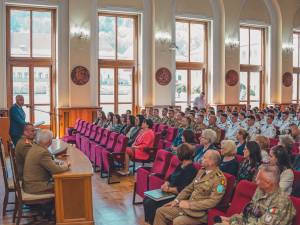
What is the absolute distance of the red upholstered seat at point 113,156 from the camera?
24.1 ft

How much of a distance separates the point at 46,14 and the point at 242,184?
1165cm

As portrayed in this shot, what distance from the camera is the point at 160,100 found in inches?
582

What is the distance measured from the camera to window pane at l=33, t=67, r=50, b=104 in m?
13.7

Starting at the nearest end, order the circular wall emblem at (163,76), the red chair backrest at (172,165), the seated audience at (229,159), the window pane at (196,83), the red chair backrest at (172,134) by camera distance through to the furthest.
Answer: the seated audience at (229,159), the red chair backrest at (172,165), the red chair backrest at (172,134), the circular wall emblem at (163,76), the window pane at (196,83)

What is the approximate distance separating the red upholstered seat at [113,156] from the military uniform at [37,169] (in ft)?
8.55

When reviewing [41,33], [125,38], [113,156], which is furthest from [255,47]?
[113,156]

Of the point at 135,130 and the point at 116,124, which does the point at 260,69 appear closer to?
the point at 116,124

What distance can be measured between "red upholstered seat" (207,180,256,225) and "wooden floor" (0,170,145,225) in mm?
1507

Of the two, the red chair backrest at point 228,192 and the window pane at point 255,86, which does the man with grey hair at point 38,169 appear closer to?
the red chair backrest at point 228,192

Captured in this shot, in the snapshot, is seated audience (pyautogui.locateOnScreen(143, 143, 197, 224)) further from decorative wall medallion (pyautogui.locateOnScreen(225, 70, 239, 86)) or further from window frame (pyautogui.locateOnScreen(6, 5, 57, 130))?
decorative wall medallion (pyautogui.locateOnScreen(225, 70, 239, 86))

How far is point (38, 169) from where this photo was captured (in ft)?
15.5

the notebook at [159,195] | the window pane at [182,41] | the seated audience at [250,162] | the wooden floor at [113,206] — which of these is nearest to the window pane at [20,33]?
the window pane at [182,41]

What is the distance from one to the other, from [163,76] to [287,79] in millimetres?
6420

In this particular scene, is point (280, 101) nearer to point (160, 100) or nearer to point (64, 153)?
point (160, 100)
